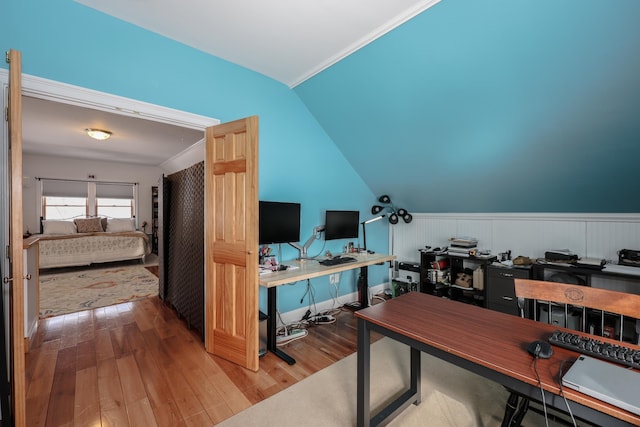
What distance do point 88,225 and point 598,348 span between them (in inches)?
329

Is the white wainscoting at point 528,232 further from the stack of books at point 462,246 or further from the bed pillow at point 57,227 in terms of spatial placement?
the bed pillow at point 57,227

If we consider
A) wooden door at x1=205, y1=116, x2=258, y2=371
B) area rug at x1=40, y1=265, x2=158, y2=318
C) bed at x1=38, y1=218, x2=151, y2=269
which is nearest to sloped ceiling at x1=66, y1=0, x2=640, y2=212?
wooden door at x1=205, y1=116, x2=258, y2=371

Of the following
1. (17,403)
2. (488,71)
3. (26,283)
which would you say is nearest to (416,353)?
(488,71)

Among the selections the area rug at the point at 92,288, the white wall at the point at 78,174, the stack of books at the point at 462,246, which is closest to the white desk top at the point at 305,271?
the stack of books at the point at 462,246

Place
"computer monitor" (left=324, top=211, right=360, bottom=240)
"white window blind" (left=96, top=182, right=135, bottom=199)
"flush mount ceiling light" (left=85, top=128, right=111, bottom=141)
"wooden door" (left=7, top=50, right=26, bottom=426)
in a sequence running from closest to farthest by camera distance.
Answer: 1. "wooden door" (left=7, top=50, right=26, bottom=426)
2. "computer monitor" (left=324, top=211, right=360, bottom=240)
3. "flush mount ceiling light" (left=85, top=128, right=111, bottom=141)
4. "white window blind" (left=96, top=182, right=135, bottom=199)

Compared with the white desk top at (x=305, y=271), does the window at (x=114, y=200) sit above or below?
above

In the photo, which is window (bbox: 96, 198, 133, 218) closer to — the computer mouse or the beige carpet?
the beige carpet

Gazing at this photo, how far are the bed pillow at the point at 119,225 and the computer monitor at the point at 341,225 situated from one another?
239 inches

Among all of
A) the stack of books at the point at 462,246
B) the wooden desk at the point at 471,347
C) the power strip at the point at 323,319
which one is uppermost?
the stack of books at the point at 462,246

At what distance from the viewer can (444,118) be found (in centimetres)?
256

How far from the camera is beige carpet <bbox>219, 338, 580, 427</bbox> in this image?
1658mm

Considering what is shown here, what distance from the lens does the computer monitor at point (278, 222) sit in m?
2.60

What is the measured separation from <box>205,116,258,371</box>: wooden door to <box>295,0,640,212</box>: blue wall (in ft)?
4.00

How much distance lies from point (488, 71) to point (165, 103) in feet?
8.49
